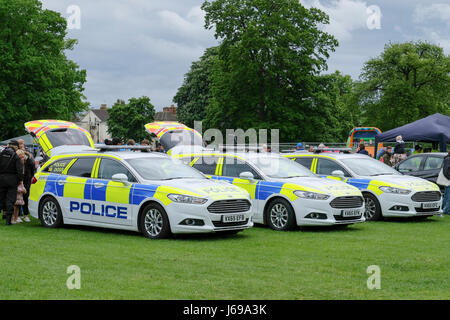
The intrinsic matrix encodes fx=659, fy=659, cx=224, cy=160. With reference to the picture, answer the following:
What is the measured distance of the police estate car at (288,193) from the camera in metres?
13.6

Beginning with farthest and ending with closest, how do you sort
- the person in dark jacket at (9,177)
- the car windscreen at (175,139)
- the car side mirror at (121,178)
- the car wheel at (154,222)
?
1. the car windscreen at (175,139)
2. the person in dark jacket at (9,177)
3. the car side mirror at (121,178)
4. the car wheel at (154,222)

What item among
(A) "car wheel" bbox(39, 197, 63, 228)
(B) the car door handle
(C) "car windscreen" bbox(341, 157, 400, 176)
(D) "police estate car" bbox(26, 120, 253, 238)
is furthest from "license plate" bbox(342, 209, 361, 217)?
(A) "car wheel" bbox(39, 197, 63, 228)

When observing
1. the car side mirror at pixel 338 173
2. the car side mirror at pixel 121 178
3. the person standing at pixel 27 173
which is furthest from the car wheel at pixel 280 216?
the person standing at pixel 27 173

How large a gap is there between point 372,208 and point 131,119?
9513cm

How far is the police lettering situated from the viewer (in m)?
12.7

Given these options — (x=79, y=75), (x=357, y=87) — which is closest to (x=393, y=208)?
(x=79, y=75)

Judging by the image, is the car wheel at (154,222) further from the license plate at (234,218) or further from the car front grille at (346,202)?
the car front grille at (346,202)

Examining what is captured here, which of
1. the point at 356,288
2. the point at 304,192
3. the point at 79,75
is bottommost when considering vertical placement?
the point at 356,288

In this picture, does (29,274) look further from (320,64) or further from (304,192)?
(320,64)

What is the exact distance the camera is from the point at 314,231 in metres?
13.7

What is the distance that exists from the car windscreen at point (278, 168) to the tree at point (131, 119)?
307ft

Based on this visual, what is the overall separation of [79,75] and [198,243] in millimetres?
45190

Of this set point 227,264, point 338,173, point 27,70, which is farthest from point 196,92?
point 227,264

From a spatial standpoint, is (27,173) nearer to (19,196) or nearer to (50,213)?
(19,196)
